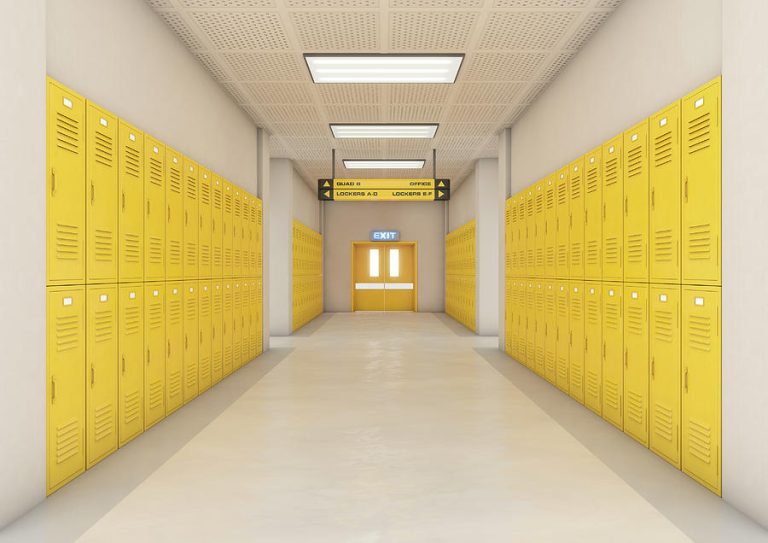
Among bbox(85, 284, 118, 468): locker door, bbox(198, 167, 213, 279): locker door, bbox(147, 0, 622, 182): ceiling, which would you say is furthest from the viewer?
bbox(198, 167, 213, 279): locker door

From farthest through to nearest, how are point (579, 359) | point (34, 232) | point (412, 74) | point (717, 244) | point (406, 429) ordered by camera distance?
point (412, 74) → point (579, 359) → point (406, 429) → point (717, 244) → point (34, 232)

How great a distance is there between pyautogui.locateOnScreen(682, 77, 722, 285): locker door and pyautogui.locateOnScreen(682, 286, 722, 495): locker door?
142 mm

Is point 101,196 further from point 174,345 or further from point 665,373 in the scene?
point 665,373

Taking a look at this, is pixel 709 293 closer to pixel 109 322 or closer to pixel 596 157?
pixel 596 157

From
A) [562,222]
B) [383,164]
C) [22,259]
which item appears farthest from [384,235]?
[22,259]

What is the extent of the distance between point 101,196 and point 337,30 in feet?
8.41

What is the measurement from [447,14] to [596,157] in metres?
1.73

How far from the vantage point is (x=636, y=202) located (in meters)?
3.92

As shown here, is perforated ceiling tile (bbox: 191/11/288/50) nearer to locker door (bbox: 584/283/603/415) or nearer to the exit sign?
locker door (bbox: 584/283/603/415)

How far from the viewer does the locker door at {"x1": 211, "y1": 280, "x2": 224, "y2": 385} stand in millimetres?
5797

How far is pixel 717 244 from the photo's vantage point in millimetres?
2945

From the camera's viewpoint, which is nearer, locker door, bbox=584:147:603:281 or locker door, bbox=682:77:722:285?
locker door, bbox=682:77:722:285

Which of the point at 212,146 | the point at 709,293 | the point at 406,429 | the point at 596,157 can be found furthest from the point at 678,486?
the point at 212,146

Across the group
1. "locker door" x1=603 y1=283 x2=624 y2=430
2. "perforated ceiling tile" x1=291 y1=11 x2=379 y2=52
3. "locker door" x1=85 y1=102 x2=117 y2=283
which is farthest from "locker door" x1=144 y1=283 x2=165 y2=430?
"locker door" x1=603 y1=283 x2=624 y2=430
